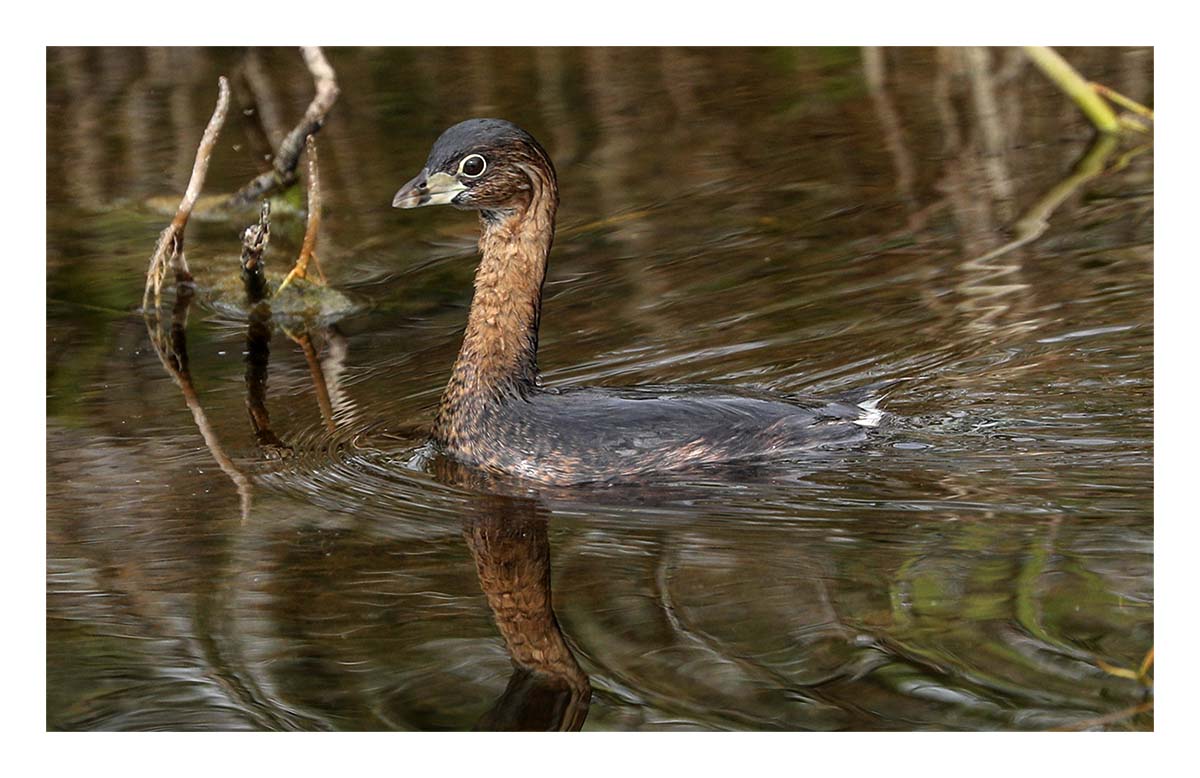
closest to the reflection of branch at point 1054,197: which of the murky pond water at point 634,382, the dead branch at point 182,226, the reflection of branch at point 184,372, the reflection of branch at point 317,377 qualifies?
the murky pond water at point 634,382

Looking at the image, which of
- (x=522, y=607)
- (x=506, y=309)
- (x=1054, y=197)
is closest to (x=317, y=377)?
(x=506, y=309)

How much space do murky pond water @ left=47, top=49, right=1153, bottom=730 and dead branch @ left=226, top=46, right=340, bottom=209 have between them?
0.78ft

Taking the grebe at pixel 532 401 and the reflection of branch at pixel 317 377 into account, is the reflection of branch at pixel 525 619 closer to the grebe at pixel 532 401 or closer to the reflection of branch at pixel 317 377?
the grebe at pixel 532 401

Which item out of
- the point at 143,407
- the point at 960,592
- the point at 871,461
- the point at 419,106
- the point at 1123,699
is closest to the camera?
the point at 1123,699

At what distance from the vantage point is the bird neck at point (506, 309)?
8.01 meters

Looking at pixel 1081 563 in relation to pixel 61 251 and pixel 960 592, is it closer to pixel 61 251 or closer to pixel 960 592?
pixel 960 592

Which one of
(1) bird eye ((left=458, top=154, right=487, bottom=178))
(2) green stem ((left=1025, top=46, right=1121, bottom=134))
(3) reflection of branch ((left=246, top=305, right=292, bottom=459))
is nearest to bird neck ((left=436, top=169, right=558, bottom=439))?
(1) bird eye ((left=458, top=154, right=487, bottom=178))

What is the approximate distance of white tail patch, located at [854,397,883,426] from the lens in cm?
820

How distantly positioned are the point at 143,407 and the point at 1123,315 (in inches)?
206

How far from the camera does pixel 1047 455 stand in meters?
7.84

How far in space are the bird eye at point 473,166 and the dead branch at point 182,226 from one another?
8.10 ft

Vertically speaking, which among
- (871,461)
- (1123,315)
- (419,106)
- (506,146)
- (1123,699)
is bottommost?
(1123,699)

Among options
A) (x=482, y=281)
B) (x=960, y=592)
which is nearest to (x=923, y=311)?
(x=482, y=281)

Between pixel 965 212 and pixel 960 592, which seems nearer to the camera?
pixel 960 592
